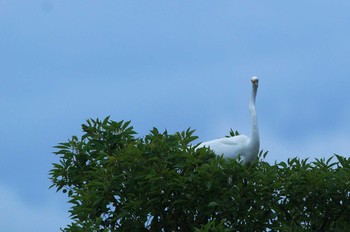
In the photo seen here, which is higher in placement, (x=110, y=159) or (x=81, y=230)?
(x=110, y=159)

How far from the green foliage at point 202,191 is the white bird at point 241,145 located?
0.60 metres

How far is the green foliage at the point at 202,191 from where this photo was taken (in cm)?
1909

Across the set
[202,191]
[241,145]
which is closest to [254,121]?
[241,145]

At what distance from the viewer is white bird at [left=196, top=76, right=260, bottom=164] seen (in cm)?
2088

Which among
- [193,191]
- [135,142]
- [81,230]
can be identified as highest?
[135,142]

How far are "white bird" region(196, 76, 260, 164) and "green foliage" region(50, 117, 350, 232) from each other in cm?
60

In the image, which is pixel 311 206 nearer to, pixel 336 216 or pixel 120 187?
pixel 336 216

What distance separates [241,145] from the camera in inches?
830

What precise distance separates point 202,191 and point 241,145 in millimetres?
2303

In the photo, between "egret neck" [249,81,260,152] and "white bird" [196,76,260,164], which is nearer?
"white bird" [196,76,260,164]

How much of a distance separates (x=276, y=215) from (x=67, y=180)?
4.84 m

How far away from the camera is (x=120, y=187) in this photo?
19703 mm

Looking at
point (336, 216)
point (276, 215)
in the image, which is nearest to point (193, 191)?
point (276, 215)

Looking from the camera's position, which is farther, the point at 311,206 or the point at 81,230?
the point at 311,206
